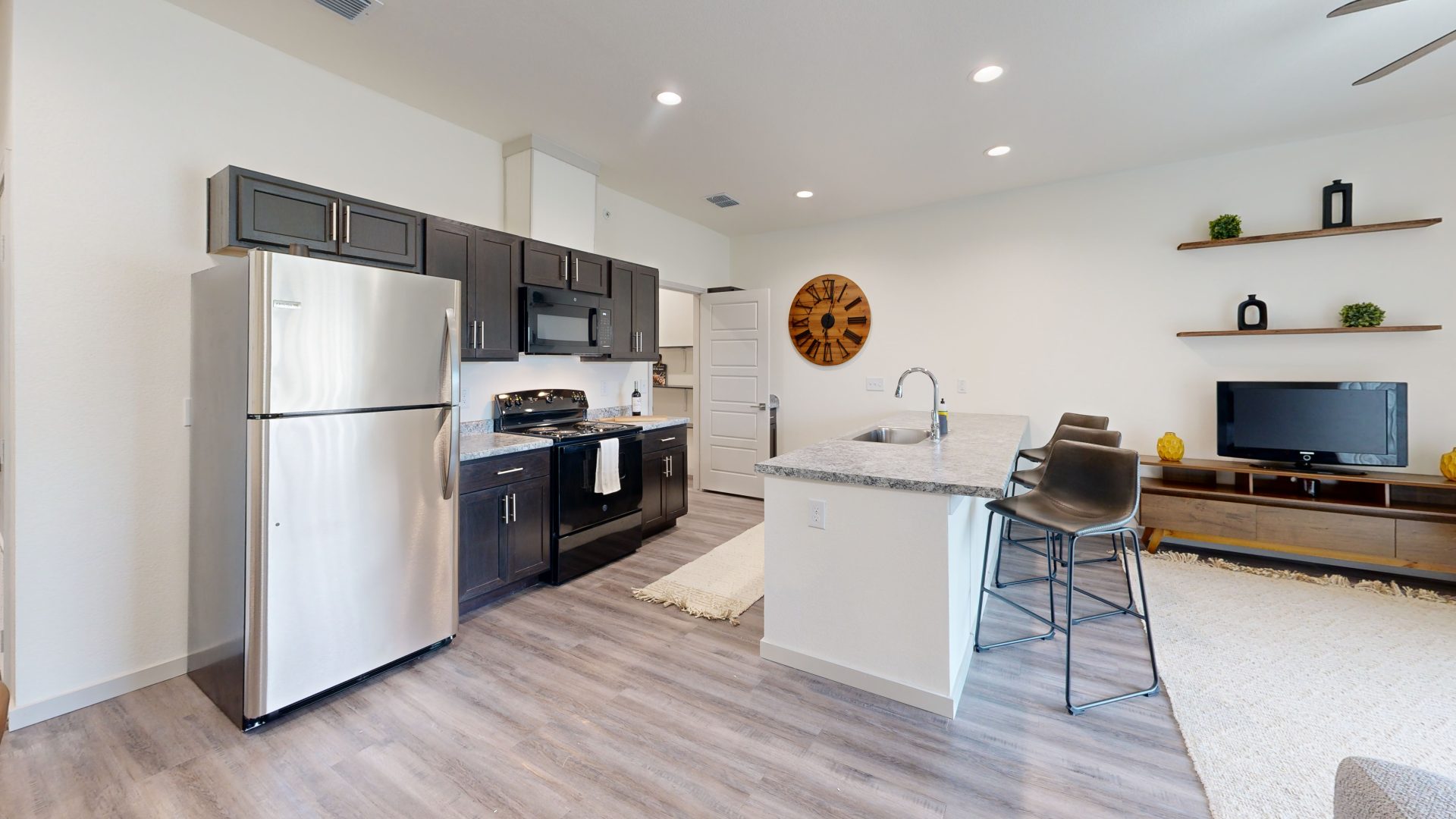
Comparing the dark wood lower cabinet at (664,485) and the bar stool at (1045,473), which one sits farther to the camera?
the dark wood lower cabinet at (664,485)

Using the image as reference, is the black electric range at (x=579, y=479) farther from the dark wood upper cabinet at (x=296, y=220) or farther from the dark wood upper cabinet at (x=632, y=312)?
the dark wood upper cabinet at (x=296, y=220)

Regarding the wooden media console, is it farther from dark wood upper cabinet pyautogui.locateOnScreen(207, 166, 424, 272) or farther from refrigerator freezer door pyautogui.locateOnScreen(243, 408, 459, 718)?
dark wood upper cabinet pyautogui.locateOnScreen(207, 166, 424, 272)

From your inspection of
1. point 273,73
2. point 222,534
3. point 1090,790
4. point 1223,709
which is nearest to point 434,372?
point 222,534

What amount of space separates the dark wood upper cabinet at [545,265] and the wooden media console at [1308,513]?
14.0ft

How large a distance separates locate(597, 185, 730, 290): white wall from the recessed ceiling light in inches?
103

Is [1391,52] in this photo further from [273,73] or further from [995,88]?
[273,73]

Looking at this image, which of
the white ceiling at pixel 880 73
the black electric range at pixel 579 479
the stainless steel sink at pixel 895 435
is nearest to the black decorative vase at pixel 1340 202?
the white ceiling at pixel 880 73

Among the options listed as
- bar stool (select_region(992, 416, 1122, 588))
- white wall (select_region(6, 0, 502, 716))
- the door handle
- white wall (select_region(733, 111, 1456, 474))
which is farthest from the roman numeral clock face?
white wall (select_region(6, 0, 502, 716))

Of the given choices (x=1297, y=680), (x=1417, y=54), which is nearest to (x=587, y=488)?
(x=1297, y=680)

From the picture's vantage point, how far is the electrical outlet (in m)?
2.31

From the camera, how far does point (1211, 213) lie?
3.98 m

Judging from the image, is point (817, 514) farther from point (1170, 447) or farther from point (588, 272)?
point (1170, 447)

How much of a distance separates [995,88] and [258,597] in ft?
13.2

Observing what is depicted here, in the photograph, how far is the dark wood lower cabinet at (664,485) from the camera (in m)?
4.11
